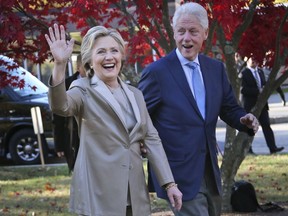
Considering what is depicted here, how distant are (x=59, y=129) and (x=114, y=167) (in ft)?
15.5

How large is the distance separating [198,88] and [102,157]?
36.5 inches

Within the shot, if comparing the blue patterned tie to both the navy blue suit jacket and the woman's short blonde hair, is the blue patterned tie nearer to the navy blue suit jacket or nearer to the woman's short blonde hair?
the navy blue suit jacket

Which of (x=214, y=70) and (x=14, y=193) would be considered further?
(x=14, y=193)

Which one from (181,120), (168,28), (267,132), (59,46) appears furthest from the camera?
(267,132)

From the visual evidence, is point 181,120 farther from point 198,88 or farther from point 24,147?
point 24,147

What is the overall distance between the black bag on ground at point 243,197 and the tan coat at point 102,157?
345cm

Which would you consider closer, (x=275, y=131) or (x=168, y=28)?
(x=168, y=28)

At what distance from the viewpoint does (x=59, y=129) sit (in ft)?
28.4

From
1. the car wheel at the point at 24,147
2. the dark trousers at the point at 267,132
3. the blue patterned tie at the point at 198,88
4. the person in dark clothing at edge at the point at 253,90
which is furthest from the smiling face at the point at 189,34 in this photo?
the car wheel at the point at 24,147

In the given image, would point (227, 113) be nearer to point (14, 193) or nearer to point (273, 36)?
point (273, 36)

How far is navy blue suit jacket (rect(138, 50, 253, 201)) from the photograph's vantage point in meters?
4.50

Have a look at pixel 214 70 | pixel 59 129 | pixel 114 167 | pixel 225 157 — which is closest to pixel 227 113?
pixel 214 70

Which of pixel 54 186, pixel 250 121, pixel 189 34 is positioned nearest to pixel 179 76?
pixel 189 34

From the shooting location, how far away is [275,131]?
17969 mm
